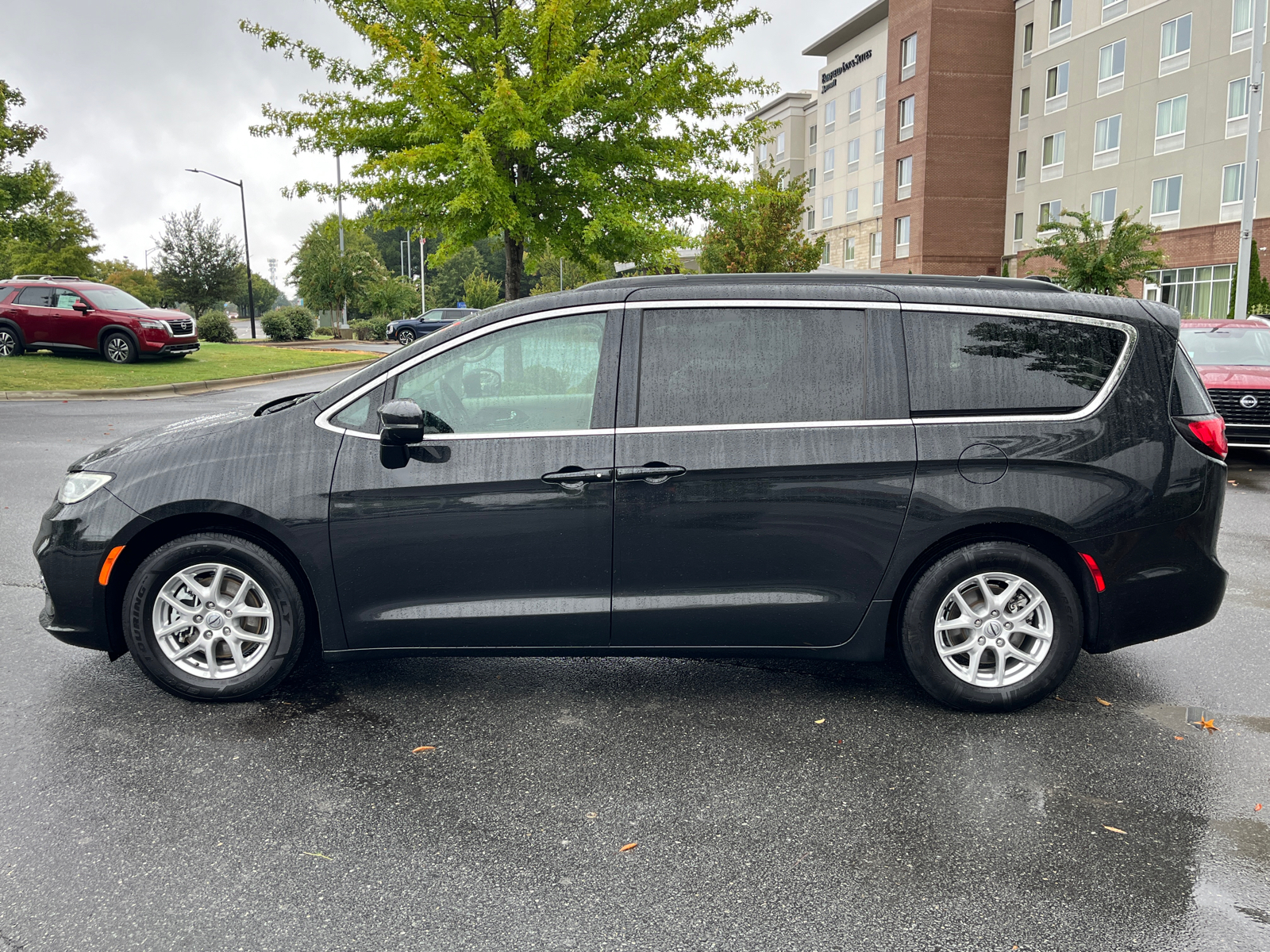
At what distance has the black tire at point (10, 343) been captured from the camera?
77.3 ft

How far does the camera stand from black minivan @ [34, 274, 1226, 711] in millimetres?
4180

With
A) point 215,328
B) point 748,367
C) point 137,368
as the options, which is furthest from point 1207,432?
point 215,328

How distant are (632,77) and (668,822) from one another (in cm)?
1466

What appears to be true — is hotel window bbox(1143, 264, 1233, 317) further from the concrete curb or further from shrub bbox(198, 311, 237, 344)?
shrub bbox(198, 311, 237, 344)

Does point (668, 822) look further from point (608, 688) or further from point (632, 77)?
point (632, 77)

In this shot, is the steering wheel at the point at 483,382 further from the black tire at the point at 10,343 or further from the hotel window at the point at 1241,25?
the hotel window at the point at 1241,25

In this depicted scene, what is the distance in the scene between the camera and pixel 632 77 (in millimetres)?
16047

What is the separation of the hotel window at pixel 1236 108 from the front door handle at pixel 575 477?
38.9 metres

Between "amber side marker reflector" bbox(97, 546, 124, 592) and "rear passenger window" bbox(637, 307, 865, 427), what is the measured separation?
2.27 metres

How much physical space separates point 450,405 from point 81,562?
169 centimetres

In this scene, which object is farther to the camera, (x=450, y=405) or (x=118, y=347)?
(x=118, y=347)

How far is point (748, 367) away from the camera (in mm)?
4223

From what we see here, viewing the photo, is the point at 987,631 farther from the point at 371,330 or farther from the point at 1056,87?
the point at 1056,87

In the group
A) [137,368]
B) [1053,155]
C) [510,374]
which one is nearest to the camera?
[510,374]
